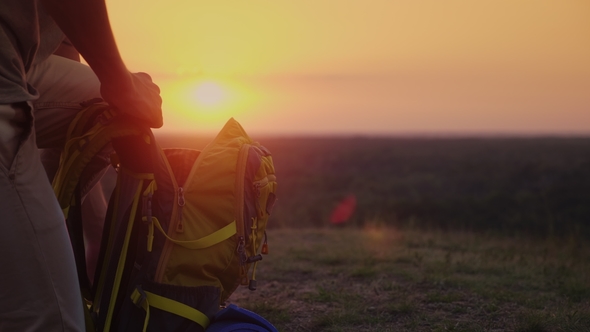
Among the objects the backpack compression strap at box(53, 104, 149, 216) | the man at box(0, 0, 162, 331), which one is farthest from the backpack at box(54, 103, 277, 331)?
the man at box(0, 0, 162, 331)

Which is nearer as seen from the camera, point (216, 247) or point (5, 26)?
point (5, 26)

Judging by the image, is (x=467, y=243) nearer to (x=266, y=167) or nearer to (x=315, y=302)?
(x=315, y=302)

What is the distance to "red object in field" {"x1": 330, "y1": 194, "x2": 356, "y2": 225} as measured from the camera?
1663 centimetres

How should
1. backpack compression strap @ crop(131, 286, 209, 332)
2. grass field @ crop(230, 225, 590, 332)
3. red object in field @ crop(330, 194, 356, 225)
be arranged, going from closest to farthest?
backpack compression strap @ crop(131, 286, 209, 332) → grass field @ crop(230, 225, 590, 332) → red object in field @ crop(330, 194, 356, 225)

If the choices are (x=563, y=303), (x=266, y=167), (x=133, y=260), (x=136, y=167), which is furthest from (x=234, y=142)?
(x=563, y=303)

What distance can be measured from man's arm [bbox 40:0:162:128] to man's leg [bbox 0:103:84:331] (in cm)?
26

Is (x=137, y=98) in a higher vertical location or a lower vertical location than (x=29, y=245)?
higher

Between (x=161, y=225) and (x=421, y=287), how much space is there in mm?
2269

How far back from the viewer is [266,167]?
2492 millimetres

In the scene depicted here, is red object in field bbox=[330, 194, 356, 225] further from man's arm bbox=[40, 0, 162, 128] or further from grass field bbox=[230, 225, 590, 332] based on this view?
man's arm bbox=[40, 0, 162, 128]

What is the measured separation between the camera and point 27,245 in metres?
1.65

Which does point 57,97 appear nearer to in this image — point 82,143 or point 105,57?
point 82,143

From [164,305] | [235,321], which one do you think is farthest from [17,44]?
[235,321]

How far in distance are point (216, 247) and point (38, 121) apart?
2.62ft
